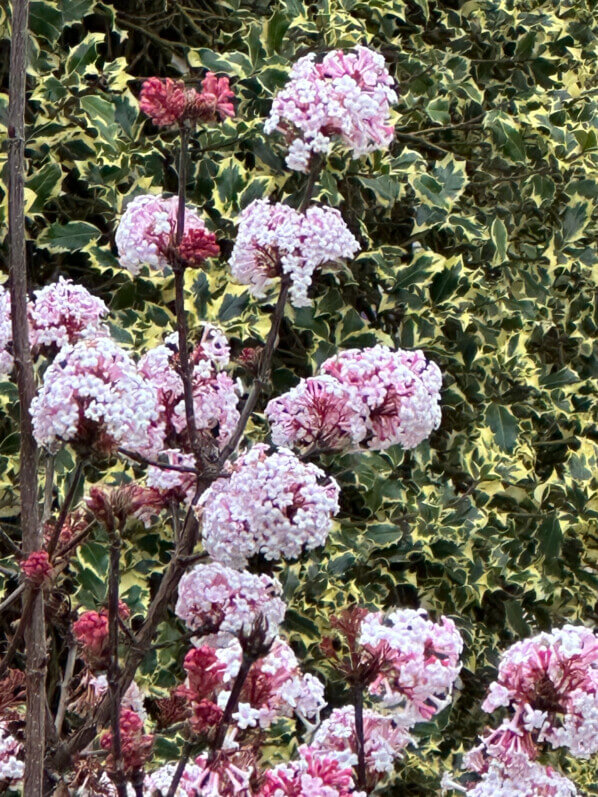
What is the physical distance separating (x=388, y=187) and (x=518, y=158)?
0.34m

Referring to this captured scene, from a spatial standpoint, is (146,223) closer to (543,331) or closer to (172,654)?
(172,654)

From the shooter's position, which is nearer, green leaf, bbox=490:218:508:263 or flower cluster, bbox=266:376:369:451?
flower cluster, bbox=266:376:369:451

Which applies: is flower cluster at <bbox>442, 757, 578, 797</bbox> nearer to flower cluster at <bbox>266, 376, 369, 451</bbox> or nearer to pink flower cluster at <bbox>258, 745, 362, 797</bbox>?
pink flower cluster at <bbox>258, 745, 362, 797</bbox>

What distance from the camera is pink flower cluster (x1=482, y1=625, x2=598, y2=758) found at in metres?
1.17

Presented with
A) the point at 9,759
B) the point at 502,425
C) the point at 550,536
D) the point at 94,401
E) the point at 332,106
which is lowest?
the point at 550,536

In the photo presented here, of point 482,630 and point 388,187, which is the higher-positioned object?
point 388,187

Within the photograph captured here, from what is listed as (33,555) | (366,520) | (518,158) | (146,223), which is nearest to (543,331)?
(518,158)

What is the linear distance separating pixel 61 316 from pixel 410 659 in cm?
53

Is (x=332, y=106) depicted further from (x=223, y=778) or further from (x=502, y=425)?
(x=502, y=425)

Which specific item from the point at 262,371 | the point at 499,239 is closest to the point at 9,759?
the point at 262,371

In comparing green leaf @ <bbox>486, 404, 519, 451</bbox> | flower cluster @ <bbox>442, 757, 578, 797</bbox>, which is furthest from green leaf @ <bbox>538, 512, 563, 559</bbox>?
flower cluster @ <bbox>442, 757, 578, 797</bbox>

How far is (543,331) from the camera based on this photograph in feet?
8.37

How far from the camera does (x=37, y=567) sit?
1180 millimetres

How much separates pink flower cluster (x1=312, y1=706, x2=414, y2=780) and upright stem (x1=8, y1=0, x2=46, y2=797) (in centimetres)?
27
